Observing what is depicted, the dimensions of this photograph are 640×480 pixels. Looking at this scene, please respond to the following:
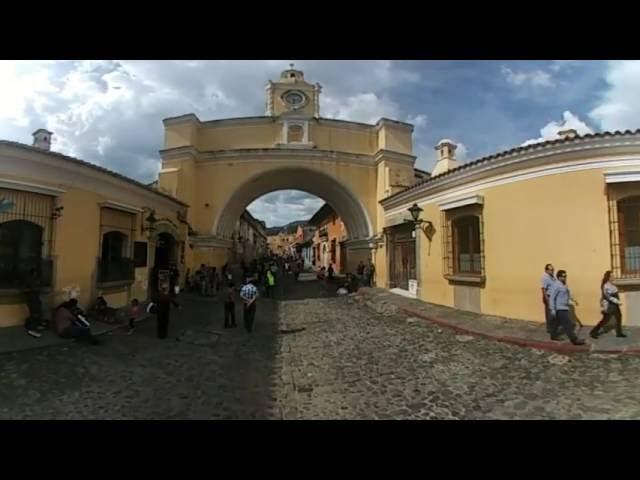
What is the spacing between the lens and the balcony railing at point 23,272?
730cm

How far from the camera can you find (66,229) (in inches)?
324

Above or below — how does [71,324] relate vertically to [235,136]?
below

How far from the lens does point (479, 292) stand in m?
9.88

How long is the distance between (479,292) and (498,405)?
19.7 feet

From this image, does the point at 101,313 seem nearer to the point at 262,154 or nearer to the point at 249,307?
the point at 249,307

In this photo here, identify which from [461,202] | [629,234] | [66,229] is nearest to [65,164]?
[66,229]

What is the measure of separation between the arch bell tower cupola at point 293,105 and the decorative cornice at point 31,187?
38.9 ft

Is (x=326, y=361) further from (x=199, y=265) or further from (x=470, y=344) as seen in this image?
(x=199, y=265)

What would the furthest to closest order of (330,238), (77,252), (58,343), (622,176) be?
(330,238), (77,252), (622,176), (58,343)

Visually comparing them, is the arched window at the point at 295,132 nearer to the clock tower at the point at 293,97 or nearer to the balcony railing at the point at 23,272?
the clock tower at the point at 293,97

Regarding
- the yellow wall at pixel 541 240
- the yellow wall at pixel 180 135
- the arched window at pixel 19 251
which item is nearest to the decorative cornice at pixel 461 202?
the yellow wall at pixel 541 240

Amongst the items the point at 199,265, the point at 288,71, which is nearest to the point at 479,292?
the point at 199,265

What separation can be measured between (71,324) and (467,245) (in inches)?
400

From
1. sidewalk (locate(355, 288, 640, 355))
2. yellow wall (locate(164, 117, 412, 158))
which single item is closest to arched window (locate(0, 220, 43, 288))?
sidewalk (locate(355, 288, 640, 355))
